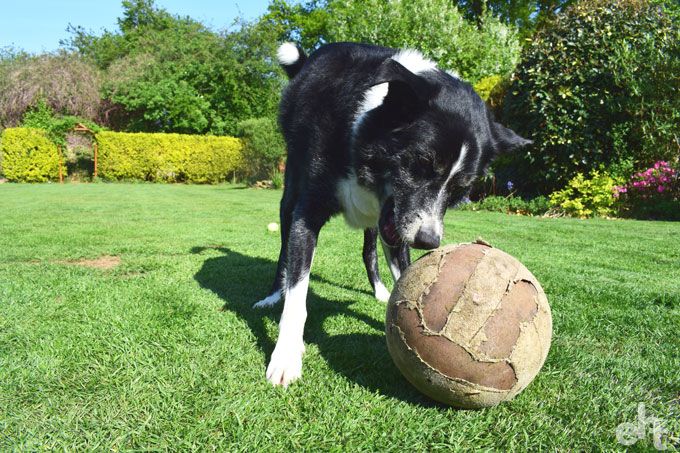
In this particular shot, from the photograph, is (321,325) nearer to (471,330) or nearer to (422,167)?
(422,167)

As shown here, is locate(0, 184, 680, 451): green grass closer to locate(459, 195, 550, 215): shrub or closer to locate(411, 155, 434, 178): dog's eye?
locate(411, 155, 434, 178): dog's eye

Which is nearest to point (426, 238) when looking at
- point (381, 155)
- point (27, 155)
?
point (381, 155)

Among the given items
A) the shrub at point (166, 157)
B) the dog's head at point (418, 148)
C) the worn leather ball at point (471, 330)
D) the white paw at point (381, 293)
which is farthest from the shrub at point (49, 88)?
the worn leather ball at point (471, 330)

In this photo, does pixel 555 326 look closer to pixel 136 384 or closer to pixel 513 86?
pixel 136 384

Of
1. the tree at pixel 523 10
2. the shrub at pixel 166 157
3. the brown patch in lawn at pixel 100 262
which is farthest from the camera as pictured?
the tree at pixel 523 10

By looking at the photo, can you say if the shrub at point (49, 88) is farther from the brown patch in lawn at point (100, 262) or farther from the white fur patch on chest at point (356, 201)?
the white fur patch on chest at point (356, 201)

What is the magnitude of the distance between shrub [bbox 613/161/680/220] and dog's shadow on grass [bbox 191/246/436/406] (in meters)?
8.85

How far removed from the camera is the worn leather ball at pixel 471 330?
1.87 meters

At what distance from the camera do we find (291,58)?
3.69m

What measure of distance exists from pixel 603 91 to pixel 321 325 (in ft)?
30.9

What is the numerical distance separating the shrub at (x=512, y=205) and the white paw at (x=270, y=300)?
25.2ft

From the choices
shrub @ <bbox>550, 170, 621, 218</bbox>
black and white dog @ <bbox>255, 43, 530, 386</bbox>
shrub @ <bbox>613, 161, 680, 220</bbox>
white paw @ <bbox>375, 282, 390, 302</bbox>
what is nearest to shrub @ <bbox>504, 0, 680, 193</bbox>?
shrub @ <bbox>550, 170, 621, 218</bbox>

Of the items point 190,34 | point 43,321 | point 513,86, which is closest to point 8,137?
point 190,34

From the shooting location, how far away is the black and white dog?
8.14 ft
